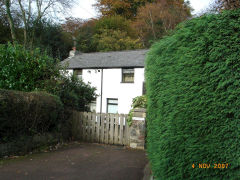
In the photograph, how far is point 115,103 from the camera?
19.9 metres

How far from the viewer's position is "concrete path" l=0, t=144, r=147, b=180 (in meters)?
4.46

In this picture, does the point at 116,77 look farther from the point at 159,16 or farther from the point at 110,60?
the point at 159,16

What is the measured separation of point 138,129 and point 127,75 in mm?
12425

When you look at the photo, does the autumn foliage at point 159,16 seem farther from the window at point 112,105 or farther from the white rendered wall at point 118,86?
the window at point 112,105

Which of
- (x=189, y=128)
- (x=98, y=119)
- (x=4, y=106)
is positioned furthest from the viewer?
(x=98, y=119)

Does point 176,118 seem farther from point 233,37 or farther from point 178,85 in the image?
point 233,37

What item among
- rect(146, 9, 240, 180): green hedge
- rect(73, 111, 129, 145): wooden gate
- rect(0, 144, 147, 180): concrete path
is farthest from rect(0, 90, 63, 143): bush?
rect(146, 9, 240, 180): green hedge

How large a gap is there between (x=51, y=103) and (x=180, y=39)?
5.37 meters

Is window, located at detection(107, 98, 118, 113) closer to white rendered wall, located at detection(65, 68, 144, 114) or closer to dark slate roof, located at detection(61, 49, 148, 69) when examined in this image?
white rendered wall, located at detection(65, 68, 144, 114)

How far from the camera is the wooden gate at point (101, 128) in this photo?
784cm

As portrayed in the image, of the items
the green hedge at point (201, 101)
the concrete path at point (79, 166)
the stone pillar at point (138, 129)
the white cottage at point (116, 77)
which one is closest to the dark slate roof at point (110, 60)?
the white cottage at point (116, 77)

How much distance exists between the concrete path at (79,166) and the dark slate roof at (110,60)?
12.8 meters

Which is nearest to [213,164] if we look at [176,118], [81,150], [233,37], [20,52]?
[176,118]

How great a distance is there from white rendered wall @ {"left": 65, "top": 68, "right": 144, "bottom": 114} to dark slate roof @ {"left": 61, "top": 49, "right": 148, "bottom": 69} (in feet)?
1.75
